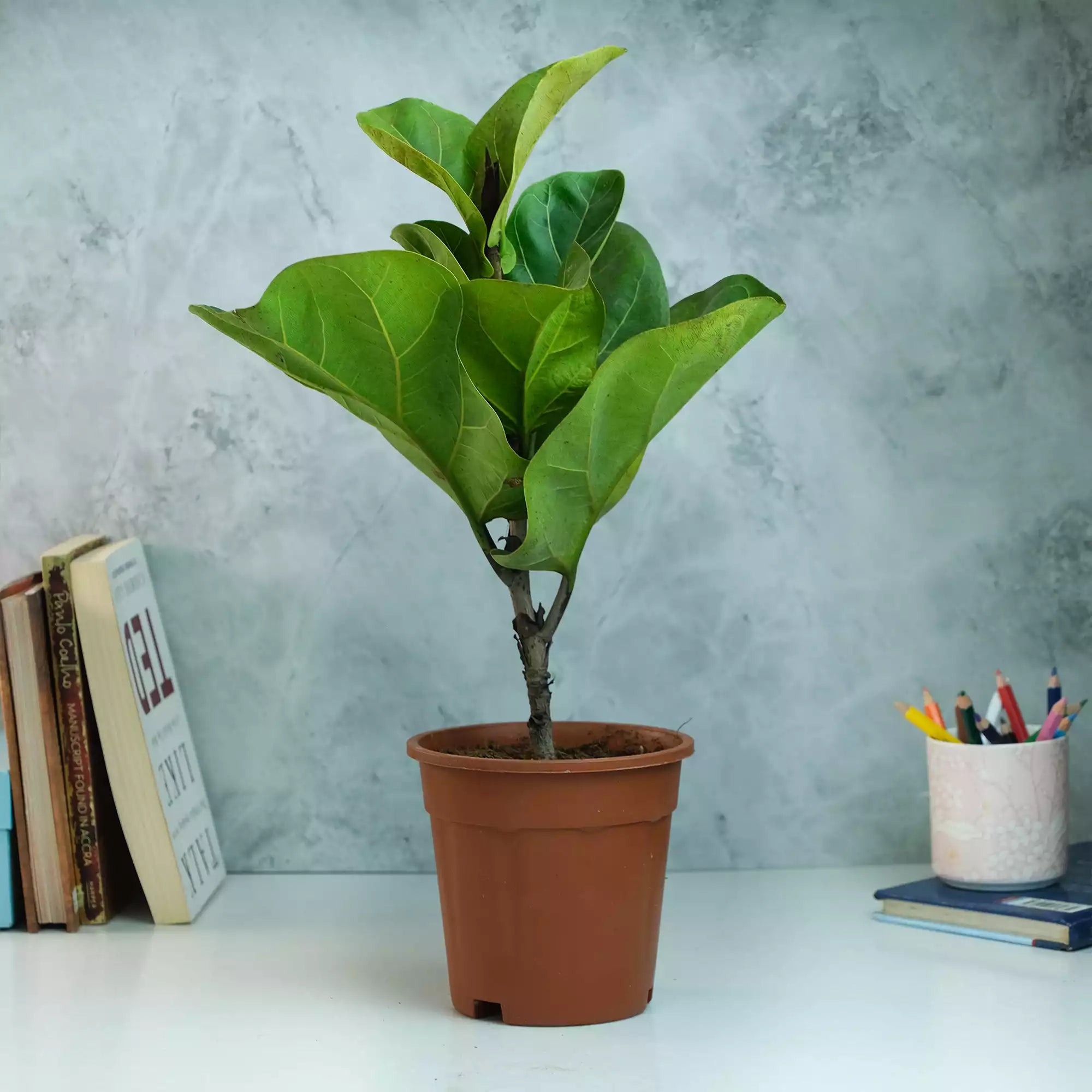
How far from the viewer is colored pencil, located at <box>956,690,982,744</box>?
99 cm

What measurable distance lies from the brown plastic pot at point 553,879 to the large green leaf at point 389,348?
0.60 ft

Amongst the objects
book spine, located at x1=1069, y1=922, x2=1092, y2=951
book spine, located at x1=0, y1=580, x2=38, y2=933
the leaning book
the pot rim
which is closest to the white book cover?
the leaning book

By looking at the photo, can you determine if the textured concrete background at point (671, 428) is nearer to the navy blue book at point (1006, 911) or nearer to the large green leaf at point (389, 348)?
the navy blue book at point (1006, 911)

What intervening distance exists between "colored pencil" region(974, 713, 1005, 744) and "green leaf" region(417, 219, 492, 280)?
571mm

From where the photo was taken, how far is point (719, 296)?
0.81m

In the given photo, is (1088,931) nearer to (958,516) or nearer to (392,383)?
(958,516)

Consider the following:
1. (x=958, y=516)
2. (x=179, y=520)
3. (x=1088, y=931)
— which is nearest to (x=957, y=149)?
(x=958, y=516)

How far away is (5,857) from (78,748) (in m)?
0.11

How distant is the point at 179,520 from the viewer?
115 cm

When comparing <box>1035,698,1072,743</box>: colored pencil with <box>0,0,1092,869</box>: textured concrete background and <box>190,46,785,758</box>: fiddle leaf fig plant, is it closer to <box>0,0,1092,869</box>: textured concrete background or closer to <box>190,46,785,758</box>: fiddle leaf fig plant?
<box>0,0,1092,869</box>: textured concrete background

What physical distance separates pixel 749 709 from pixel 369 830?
38 centimetres

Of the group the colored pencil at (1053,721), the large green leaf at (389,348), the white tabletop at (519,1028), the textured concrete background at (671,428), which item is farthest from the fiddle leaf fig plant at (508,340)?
the colored pencil at (1053,721)

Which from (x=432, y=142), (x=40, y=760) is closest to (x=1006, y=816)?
(x=432, y=142)

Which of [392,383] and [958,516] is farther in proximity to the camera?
[958,516]
